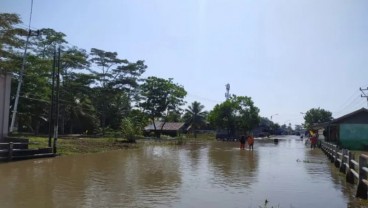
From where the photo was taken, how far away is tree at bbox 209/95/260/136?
7575cm

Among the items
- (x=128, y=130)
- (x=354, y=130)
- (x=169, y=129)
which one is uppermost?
(x=169, y=129)

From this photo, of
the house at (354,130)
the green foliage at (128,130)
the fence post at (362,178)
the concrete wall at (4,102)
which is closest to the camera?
the fence post at (362,178)

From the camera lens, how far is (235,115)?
7619 cm

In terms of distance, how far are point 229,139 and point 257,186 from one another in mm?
59119

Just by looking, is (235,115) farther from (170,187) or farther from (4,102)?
(170,187)

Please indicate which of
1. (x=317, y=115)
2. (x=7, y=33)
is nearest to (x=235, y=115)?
(x=7, y=33)

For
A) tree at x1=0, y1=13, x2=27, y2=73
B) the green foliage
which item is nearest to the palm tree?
the green foliage

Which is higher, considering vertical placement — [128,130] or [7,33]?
[7,33]

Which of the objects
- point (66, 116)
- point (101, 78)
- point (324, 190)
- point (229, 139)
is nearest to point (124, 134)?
point (66, 116)

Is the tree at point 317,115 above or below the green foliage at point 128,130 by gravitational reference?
above

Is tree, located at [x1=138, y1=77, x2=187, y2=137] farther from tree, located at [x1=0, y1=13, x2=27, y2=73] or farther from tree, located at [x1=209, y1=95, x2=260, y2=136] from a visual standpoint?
A: tree, located at [x1=0, y1=13, x2=27, y2=73]

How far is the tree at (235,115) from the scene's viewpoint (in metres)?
75.8

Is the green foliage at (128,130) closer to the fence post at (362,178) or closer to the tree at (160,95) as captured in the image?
the tree at (160,95)

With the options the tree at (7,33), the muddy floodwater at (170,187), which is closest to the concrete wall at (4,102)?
the tree at (7,33)
